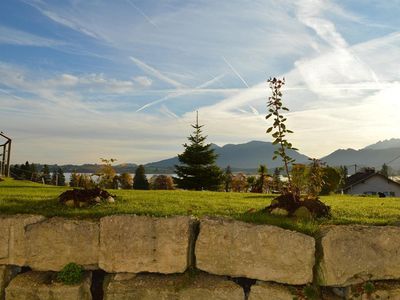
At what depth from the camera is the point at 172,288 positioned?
580 centimetres

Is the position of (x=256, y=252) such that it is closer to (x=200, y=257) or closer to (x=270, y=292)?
(x=270, y=292)

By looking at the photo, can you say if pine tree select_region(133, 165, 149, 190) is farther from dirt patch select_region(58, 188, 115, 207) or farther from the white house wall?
dirt patch select_region(58, 188, 115, 207)

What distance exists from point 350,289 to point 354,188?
152ft

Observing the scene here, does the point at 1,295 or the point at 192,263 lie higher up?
the point at 192,263

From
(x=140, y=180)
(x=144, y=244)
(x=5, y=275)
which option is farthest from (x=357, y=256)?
(x=140, y=180)

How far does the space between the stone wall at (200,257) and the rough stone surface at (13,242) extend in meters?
0.01

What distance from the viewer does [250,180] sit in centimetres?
3766

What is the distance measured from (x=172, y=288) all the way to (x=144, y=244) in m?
0.70

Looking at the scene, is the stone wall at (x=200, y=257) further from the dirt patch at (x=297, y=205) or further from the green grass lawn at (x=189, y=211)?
the dirt patch at (x=297, y=205)

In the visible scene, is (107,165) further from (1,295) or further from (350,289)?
(350,289)

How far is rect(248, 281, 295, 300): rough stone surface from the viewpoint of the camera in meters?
5.76

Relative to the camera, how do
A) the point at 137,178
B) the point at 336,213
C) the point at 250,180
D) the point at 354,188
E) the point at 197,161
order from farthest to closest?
1. the point at 137,178
2. the point at 354,188
3. the point at 197,161
4. the point at 250,180
5. the point at 336,213

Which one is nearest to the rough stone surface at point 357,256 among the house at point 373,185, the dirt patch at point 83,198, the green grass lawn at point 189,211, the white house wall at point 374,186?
the green grass lawn at point 189,211

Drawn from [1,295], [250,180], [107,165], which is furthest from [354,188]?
[1,295]
